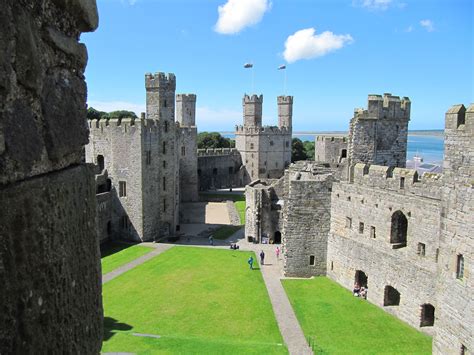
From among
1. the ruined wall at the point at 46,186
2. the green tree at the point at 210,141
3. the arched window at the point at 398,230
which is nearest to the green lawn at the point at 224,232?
the arched window at the point at 398,230

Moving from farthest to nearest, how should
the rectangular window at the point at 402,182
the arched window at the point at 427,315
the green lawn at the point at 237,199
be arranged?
the green lawn at the point at 237,199 → the rectangular window at the point at 402,182 → the arched window at the point at 427,315

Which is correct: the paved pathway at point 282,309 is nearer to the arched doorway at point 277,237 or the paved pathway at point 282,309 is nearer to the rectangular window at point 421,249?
the arched doorway at point 277,237

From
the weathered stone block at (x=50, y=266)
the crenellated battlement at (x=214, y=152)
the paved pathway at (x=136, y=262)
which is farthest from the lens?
the crenellated battlement at (x=214, y=152)

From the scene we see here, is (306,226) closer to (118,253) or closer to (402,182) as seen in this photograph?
(402,182)

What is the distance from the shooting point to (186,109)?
54.5 m

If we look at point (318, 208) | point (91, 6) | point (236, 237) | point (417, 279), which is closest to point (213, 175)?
point (236, 237)

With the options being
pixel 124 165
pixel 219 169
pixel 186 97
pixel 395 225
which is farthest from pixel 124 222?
pixel 186 97

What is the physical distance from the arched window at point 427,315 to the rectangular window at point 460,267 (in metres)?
6.53

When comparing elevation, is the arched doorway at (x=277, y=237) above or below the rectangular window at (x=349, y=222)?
below

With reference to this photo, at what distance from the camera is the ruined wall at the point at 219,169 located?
5478 cm

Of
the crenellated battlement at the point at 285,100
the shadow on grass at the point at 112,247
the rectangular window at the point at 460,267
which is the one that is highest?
the crenellated battlement at the point at 285,100

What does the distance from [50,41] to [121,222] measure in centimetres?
3093

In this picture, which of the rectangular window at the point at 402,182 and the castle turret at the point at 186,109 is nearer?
the rectangular window at the point at 402,182

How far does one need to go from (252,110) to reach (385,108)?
37401 millimetres
